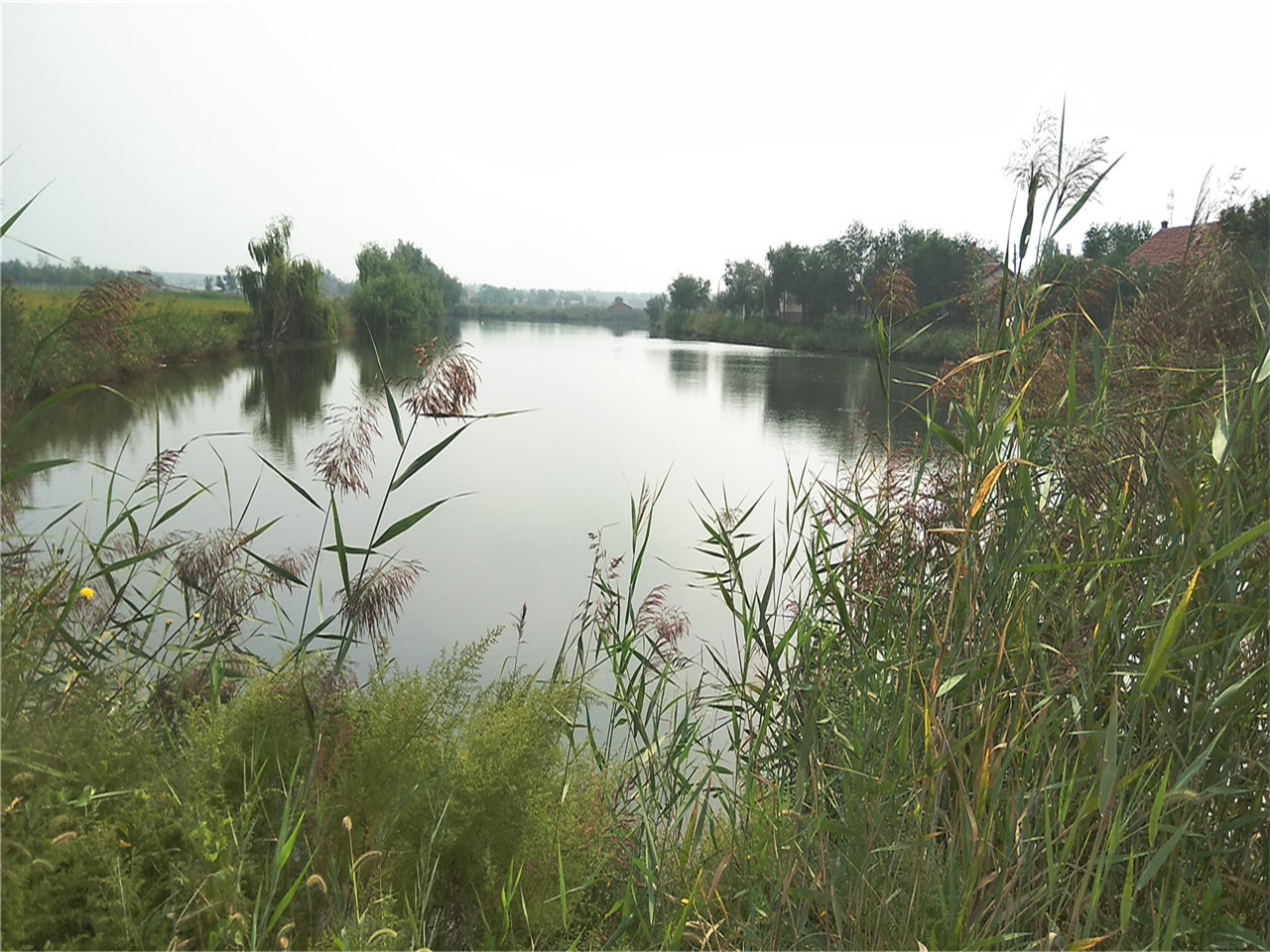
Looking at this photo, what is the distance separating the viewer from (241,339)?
1488 cm

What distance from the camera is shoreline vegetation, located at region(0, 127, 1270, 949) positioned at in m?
1.16

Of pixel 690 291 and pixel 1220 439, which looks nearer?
pixel 1220 439

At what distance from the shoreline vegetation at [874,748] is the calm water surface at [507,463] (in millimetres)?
466

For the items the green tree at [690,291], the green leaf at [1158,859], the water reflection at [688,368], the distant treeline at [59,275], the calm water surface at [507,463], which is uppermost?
the green tree at [690,291]

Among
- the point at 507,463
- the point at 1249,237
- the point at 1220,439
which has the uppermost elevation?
the point at 1249,237

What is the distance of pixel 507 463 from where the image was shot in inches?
357

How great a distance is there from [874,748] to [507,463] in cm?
780

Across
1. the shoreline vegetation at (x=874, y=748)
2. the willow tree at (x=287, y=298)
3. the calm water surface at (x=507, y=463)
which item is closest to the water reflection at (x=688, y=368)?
the calm water surface at (x=507, y=463)

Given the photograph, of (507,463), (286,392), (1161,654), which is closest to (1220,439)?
(1161,654)

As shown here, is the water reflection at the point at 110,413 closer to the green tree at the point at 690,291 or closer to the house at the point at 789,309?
the green tree at the point at 690,291

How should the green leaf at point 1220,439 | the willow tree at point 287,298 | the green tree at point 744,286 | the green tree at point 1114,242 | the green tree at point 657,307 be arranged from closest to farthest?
the green leaf at point 1220,439 < the green tree at point 1114,242 < the willow tree at point 287,298 < the green tree at point 744,286 < the green tree at point 657,307

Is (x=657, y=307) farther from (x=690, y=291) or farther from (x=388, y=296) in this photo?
(x=388, y=296)

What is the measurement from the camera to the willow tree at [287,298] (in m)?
10.5

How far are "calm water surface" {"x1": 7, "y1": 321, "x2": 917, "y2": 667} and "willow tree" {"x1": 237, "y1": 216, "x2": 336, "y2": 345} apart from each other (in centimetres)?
99
